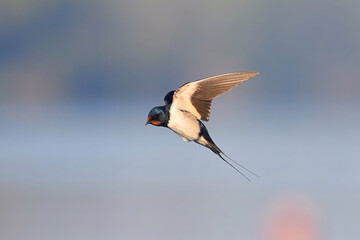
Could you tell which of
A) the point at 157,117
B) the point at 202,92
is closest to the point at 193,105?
the point at 202,92

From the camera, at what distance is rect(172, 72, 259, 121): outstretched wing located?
4.17 m

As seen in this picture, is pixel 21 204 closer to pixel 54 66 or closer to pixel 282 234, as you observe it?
pixel 282 234

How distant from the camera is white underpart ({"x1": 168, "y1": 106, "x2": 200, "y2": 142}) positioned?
418cm

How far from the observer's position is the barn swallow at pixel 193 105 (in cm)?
417

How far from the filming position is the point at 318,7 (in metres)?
19.7

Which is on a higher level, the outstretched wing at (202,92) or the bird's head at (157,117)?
the outstretched wing at (202,92)

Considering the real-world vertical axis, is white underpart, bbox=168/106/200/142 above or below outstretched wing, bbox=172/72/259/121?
below

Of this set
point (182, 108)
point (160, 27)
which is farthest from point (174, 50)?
point (182, 108)

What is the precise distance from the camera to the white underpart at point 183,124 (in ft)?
13.7

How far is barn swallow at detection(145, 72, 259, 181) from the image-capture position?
4.17 meters

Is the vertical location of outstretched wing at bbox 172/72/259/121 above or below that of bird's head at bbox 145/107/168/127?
above

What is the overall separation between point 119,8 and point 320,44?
4434 mm

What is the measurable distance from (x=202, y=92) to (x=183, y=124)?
6.4 inches

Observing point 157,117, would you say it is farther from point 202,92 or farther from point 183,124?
point 202,92
